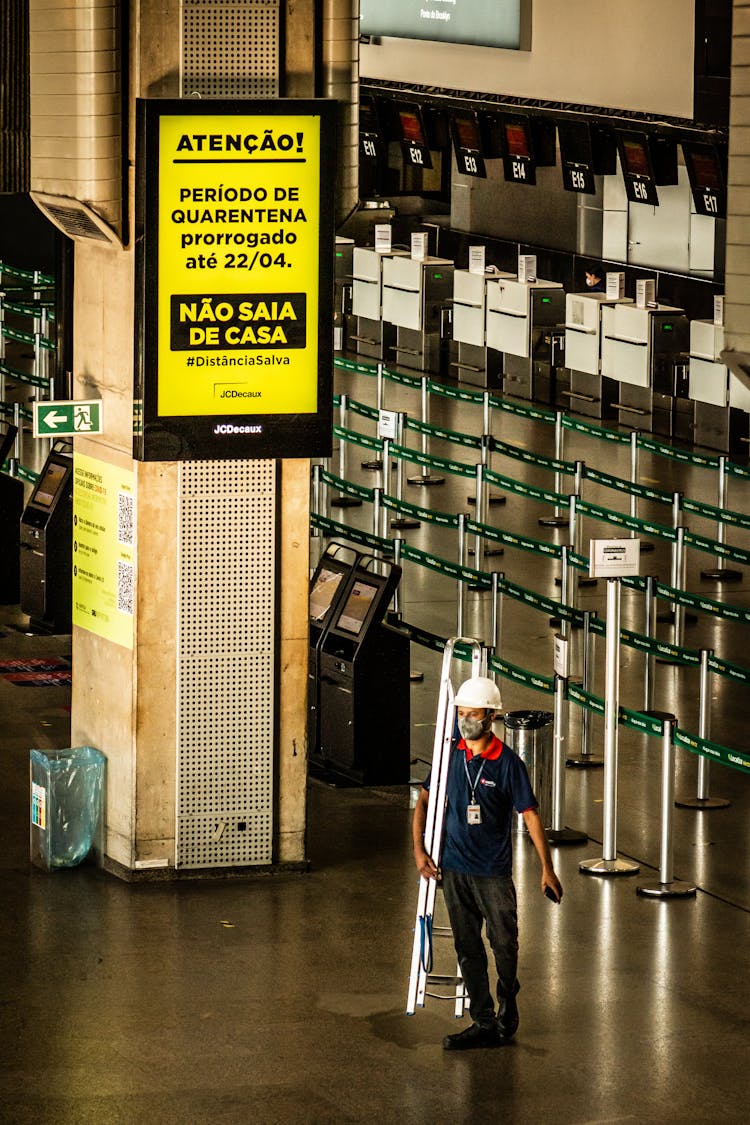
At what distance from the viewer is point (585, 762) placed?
13453 mm

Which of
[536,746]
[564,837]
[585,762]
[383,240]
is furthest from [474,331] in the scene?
[564,837]

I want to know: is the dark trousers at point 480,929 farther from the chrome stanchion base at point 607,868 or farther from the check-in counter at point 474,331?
the check-in counter at point 474,331

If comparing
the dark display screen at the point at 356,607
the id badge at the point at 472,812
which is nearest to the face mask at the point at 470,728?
the id badge at the point at 472,812

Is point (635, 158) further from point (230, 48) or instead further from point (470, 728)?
point (470, 728)

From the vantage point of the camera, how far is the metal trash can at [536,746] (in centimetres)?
1192

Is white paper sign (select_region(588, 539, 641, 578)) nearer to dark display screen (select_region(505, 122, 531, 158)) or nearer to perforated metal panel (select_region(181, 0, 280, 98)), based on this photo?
perforated metal panel (select_region(181, 0, 280, 98))

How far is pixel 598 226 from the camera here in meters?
28.8

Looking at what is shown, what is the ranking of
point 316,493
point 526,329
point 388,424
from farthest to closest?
1. point 526,329
2. point 316,493
3. point 388,424

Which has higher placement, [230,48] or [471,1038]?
[230,48]

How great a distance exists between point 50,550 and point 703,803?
5997 mm

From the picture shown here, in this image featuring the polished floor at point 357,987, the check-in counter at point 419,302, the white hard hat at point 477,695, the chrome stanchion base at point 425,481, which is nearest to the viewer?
the polished floor at point 357,987

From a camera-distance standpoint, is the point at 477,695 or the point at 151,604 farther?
the point at 151,604

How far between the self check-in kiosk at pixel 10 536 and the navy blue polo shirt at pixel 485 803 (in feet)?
30.2

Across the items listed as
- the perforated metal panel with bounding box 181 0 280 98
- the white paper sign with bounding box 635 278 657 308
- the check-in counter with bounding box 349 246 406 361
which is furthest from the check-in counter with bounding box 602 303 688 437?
the perforated metal panel with bounding box 181 0 280 98
